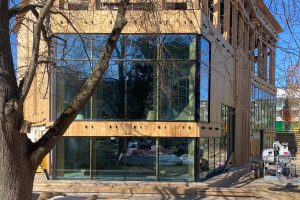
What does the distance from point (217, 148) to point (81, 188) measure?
8225mm

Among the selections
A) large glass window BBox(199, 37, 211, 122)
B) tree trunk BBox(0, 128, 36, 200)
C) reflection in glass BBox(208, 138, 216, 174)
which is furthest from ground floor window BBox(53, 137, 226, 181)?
tree trunk BBox(0, 128, 36, 200)

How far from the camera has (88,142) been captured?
19234 mm

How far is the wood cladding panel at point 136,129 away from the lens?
61.9 feet

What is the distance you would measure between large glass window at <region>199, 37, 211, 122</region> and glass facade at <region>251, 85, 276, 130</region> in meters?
12.0

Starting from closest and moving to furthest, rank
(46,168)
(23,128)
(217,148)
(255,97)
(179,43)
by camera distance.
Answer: (23,128)
(179,43)
(46,168)
(217,148)
(255,97)

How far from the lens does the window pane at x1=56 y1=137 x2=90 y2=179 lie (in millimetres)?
19266

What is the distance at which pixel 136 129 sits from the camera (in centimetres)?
1898

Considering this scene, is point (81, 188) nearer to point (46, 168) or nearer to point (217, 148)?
point (46, 168)

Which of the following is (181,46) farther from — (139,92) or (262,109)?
(262,109)

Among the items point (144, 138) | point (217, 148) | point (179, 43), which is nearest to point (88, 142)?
point (144, 138)

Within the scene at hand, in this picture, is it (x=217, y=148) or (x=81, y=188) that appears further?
(x=217, y=148)

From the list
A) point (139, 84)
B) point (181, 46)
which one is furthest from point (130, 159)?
point (181, 46)

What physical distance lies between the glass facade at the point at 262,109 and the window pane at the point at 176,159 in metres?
13.5

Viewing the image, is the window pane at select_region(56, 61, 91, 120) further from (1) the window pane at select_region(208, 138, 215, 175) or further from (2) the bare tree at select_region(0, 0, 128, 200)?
(2) the bare tree at select_region(0, 0, 128, 200)
